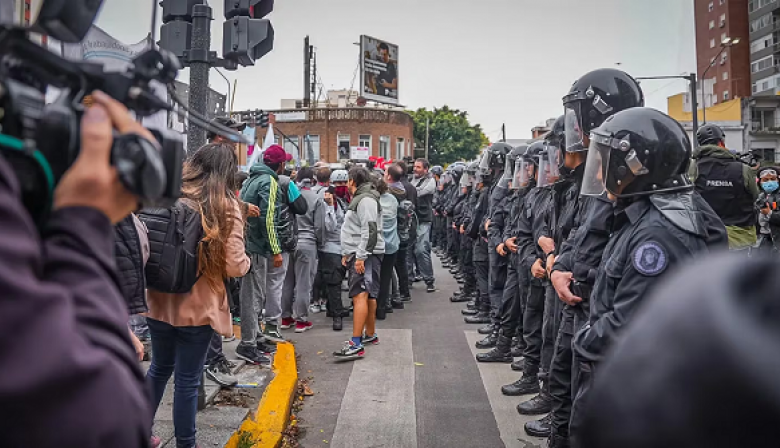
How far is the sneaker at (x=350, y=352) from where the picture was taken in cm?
689

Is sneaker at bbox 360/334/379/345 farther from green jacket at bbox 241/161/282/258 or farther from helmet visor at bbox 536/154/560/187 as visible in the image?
helmet visor at bbox 536/154/560/187

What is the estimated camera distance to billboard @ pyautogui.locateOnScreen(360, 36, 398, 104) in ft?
182

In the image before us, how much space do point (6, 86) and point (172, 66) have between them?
0.42m

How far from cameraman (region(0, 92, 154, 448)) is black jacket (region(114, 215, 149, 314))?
6.79 ft

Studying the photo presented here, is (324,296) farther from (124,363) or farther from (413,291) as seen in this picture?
(124,363)

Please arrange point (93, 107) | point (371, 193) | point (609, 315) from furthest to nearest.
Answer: point (371, 193) < point (609, 315) < point (93, 107)

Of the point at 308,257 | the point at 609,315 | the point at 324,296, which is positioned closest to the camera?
the point at 609,315

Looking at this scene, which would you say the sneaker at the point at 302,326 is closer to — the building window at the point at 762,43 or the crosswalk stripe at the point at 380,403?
the crosswalk stripe at the point at 380,403

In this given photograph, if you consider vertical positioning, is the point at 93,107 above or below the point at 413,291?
above

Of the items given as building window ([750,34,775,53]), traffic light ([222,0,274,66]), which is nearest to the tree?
building window ([750,34,775,53])

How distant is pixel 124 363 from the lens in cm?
114

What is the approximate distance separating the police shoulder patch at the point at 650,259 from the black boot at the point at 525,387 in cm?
319

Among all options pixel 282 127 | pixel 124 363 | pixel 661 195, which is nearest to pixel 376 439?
pixel 661 195

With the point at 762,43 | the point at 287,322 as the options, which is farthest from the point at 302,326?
the point at 762,43
